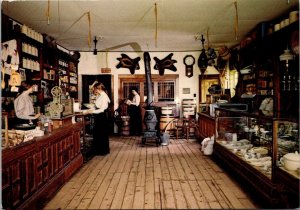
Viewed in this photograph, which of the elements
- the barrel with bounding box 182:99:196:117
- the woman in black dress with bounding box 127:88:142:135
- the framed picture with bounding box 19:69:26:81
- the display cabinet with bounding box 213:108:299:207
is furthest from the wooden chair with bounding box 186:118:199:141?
the framed picture with bounding box 19:69:26:81

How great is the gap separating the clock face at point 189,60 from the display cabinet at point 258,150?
4607 millimetres

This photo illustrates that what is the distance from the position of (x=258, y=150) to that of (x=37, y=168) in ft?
11.3

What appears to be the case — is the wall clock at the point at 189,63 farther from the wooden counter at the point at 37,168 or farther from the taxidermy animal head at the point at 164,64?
the wooden counter at the point at 37,168

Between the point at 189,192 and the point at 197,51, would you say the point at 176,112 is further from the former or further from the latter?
the point at 189,192

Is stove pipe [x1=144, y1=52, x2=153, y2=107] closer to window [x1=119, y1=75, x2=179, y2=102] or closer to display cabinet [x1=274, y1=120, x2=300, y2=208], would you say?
window [x1=119, y1=75, x2=179, y2=102]

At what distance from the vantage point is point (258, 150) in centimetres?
452

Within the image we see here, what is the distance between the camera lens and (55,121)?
4.96 m

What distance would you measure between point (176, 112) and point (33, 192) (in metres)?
7.67

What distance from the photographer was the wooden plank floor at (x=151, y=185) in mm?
3660

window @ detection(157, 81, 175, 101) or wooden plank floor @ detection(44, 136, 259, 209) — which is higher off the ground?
window @ detection(157, 81, 175, 101)

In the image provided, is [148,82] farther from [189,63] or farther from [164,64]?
[189,63]

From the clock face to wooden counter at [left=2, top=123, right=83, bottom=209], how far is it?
651 cm

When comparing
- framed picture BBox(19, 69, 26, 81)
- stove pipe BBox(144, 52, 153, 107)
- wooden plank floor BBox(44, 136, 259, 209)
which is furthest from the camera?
stove pipe BBox(144, 52, 153, 107)

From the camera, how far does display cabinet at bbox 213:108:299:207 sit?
3.24 m
